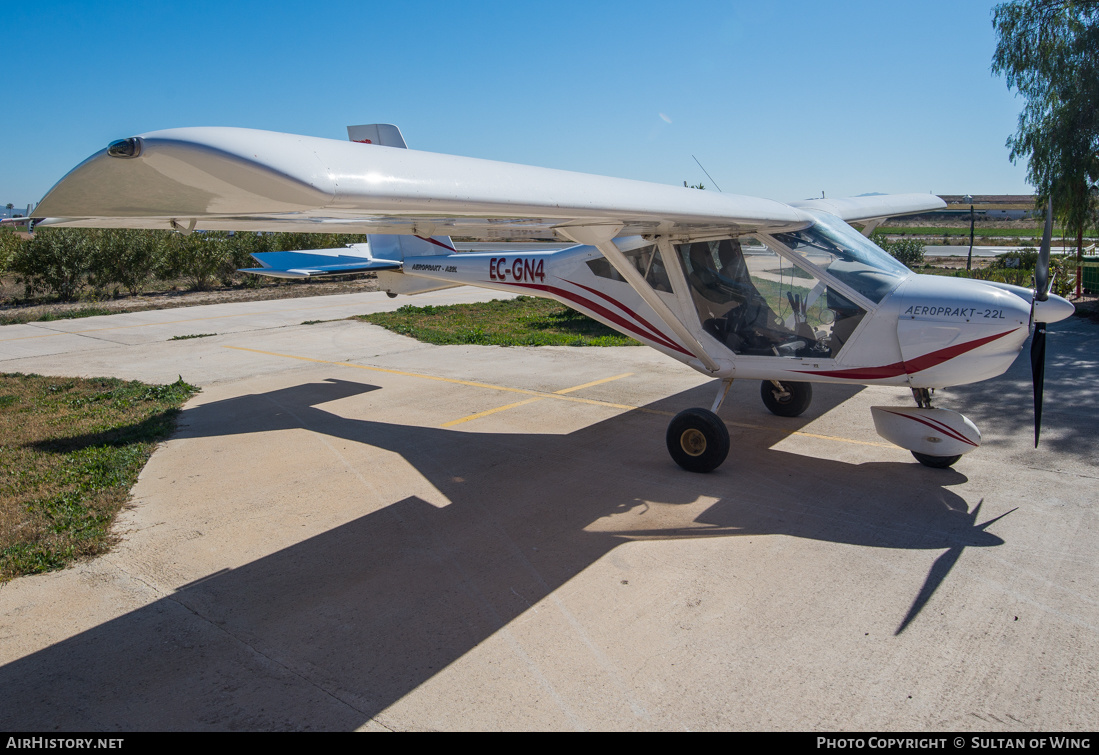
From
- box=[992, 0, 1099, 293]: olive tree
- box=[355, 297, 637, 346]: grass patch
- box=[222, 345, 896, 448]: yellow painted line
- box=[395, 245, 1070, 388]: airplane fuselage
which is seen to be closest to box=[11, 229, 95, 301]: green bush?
box=[355, 297, 637, 346]: grass patch

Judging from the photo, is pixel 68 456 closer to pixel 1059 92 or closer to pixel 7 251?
pixel 7 251

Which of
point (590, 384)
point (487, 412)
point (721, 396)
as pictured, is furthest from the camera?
point (590, 384)

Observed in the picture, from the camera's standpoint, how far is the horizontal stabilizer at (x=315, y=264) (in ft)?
28.7

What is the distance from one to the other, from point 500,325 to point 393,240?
17.0 ft

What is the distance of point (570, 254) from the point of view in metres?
7.74

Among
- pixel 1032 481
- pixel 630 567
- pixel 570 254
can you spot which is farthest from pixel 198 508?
pixel 1032 481

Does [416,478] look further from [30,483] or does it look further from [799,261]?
[799,261]

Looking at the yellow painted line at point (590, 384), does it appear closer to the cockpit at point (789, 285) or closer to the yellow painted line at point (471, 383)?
the yellow painted line at point (471, 383)

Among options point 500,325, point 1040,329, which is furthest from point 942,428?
point 500,325

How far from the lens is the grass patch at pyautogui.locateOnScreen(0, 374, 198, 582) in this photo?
4.76m

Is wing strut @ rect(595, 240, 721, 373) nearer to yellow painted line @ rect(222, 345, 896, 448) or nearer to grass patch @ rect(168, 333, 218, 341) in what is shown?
yellow painted line @ rect(222, 345, 896, 448)

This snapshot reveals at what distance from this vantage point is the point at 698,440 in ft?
19.8

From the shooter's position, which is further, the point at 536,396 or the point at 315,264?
the point at 315,264

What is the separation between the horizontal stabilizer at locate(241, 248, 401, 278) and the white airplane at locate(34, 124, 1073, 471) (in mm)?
2518
